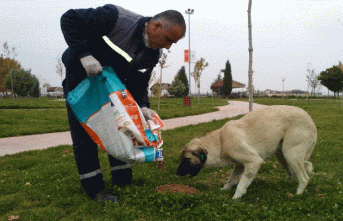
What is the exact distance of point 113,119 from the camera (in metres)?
2.86

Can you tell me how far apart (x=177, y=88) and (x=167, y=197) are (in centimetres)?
4977

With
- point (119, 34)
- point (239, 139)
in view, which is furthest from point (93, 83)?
point (239, 139)

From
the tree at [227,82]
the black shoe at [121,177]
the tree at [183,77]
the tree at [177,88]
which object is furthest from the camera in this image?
the tree at [227,82]

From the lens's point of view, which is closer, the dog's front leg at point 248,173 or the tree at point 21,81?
the dog's front leg at point 248,173

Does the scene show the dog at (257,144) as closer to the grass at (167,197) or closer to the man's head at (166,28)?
the grass at (167,197)

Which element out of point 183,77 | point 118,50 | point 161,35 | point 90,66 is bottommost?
point 90,66

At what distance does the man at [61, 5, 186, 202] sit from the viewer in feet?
9.10

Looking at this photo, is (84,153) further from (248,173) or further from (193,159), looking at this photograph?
(248,173)

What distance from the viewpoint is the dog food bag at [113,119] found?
111 inches

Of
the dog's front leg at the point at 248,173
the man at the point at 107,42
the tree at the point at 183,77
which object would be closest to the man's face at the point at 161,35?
the man at the point at 107,42

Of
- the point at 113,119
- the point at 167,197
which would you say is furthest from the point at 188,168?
the point at 113,119

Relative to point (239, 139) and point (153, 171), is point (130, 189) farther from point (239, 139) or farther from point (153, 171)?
point (239, 139)

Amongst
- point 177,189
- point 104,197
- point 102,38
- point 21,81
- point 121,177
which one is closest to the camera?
point 102,38

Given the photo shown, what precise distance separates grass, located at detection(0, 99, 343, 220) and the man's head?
179 cm
